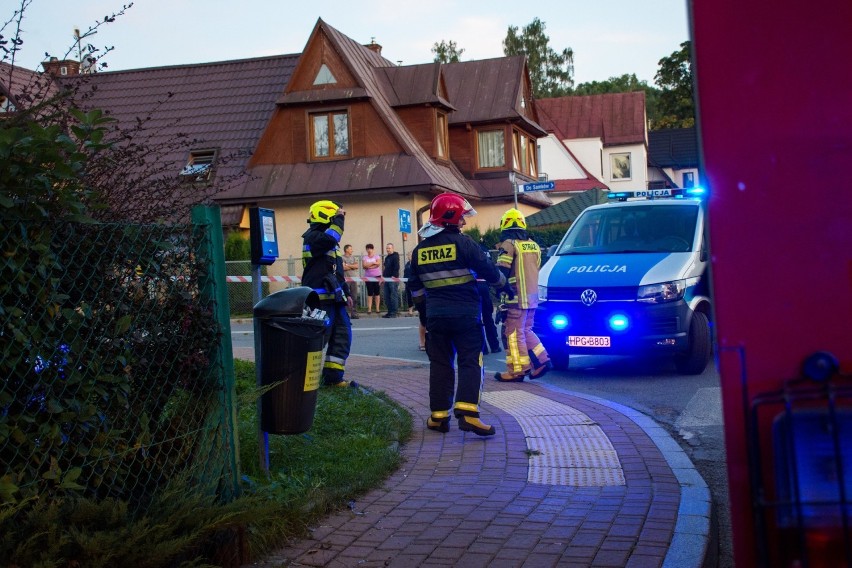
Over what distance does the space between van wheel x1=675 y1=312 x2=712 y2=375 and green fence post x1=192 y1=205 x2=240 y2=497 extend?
24.7ft

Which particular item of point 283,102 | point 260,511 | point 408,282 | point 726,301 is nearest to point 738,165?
point 726,301

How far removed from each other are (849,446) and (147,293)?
10.8 feet

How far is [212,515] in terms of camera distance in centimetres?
466

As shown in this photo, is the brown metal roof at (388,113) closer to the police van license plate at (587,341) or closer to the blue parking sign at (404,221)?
the blue parking sign at (404,221)

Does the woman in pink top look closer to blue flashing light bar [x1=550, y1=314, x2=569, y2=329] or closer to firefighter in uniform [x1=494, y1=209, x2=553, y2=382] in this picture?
blue flashing light bar [x1=550, y1=314, x2=569, y2=329]

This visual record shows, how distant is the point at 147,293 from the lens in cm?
491

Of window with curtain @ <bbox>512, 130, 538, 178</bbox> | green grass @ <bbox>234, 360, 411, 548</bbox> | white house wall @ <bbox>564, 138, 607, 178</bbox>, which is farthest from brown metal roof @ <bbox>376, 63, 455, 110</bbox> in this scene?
green grass @ <bbox>234, 360, 411, 548</bbox>

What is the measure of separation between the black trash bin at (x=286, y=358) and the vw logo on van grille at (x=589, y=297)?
6329mm

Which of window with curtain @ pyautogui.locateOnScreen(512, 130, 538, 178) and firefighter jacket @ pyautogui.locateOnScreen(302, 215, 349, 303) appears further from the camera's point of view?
window with curtain @ pyautogui.locateOnScreen(512, 130, 538, 178)

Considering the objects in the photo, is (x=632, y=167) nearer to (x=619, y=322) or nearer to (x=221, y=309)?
(x=619, y=322)

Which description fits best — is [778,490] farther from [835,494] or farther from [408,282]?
[408,282]

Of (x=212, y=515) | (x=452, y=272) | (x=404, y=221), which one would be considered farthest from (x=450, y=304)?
(x=404, y=221)

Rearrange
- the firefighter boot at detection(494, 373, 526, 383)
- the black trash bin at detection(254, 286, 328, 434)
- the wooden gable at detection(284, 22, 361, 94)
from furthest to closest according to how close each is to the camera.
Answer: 1. the wooden gable at detection(284, 22, 361, 94)
2. the firefighter boot at detection(494, 373, 526, 383)
3. the black trash bin at detection(254, 286, 328, 434)

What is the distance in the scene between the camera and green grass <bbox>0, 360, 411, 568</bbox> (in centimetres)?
405
